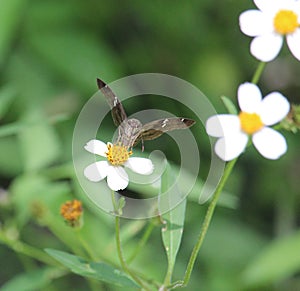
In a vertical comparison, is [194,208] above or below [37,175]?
above

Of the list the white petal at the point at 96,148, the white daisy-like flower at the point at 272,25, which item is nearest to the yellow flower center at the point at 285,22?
the white daisy-like flower at the point at 272,25

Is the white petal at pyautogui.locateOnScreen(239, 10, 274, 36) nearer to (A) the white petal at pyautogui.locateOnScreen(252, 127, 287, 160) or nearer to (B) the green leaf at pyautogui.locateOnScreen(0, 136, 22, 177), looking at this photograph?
(A) the white petal at pyautogui.locateOnScreen(252, 127, 287, 160)

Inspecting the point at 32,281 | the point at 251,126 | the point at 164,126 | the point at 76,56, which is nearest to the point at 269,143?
the point at 251,126

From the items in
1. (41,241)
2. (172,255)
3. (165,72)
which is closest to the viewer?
(172,255)

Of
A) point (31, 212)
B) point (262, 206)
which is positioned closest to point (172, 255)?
point (31, 212)

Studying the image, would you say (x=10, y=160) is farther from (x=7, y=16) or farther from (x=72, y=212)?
(x=72, y=212)

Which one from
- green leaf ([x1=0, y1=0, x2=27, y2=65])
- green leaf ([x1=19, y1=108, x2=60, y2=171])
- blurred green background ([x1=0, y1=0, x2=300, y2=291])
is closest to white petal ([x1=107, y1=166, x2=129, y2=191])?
green leaf ([x1=19, y1=108, x2=60, y2=171])

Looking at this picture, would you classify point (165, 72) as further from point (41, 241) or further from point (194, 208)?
point (41, 241)

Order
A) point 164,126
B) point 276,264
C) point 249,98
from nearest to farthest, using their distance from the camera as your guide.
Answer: point 164,126 < point 249,98 < point 276,264
